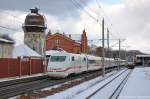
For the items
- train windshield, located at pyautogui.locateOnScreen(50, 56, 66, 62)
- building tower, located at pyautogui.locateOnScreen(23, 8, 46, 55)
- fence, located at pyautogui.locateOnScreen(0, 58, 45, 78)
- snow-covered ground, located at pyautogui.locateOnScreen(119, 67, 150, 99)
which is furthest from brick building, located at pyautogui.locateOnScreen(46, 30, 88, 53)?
snow-covered ground, located at pyautogui.locateOnScreen(119, 67, 150, 99)

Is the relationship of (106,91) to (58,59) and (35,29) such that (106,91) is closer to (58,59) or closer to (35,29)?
(58,59)

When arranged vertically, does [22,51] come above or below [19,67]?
above

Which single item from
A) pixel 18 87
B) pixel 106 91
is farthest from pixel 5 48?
pixel 106 91

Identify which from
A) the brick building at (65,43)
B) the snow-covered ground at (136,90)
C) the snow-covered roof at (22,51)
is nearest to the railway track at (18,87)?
the snow-covered ground at (136,90)

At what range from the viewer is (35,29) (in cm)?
9788

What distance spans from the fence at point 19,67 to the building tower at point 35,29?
127 feet

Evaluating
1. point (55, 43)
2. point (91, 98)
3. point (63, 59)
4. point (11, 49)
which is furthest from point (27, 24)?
point (91, 98)

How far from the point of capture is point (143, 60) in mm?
123875

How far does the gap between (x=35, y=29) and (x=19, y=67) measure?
49262mm

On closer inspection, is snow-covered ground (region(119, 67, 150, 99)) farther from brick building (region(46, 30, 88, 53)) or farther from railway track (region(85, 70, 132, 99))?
brick building (region(46, 30, 88, 53))

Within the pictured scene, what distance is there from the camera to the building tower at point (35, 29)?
97.6m

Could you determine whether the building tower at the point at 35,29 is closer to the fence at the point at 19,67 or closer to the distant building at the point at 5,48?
the distant building at the point at 5,48

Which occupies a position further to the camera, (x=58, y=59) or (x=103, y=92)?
(x=58, y=59)

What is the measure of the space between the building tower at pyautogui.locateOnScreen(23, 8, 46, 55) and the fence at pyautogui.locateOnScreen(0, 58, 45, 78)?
38562 mm
